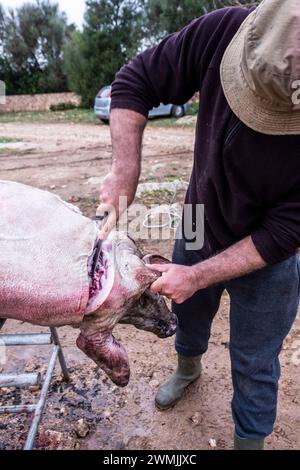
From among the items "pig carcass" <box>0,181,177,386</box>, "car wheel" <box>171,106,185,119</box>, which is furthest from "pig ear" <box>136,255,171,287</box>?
"car wheel" <box>171,106,185,119</box>

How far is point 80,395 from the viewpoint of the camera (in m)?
2.38

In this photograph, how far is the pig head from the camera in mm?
1525

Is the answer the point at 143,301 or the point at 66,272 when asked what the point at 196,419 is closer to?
the point at 143,301

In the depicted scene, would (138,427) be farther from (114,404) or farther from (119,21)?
(119,21)

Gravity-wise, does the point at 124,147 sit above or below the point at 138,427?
above

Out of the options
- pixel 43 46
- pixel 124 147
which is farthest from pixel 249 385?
pixel 43 46

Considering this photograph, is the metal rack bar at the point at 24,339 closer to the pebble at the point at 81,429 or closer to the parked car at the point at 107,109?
the pebble at the point at 81,429

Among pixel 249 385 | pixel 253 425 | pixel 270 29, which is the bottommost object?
pixel 253 425

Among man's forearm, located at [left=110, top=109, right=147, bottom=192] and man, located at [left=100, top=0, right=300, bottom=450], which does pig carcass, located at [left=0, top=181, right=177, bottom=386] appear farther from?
man's forearm, located at [left=110, top=109, right=147, bottom=192]

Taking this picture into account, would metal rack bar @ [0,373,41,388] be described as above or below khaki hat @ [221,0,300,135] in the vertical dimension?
below

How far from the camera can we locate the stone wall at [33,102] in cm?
2023

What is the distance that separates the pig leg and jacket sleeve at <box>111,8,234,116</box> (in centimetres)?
98
